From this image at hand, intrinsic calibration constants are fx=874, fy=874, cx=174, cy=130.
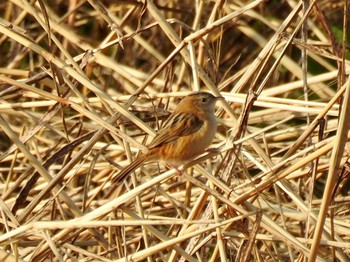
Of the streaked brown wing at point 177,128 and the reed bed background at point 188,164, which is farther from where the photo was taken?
the streaked brown wing at point 177,128

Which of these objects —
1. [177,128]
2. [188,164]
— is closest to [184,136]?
[177,128]

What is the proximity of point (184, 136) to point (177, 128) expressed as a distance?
0.08 metres

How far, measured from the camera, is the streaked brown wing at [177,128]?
4340 mm

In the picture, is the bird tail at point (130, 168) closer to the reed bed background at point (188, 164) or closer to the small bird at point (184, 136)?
the small bird at point (184, 136)

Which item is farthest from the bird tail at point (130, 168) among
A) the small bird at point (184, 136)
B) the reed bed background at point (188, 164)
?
the reed bed background at point (188, 164)

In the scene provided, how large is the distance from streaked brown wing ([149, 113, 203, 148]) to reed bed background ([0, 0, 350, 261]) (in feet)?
0.19

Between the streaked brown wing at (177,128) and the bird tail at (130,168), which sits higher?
the streaked brown wing at (177,128)

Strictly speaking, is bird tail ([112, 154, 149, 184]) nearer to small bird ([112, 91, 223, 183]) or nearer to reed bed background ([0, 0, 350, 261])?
small bird ([112, 91, 223, 183])

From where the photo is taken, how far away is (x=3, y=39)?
24.4 ft

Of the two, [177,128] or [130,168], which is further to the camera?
[177,128]

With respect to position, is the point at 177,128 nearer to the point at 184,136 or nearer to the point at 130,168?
the point at 184,136

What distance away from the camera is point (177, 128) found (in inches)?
174

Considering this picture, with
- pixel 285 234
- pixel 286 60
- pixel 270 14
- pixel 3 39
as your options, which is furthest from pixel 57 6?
pixel 285 234

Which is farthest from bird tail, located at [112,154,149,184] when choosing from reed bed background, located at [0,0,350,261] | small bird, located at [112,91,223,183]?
reed bed background, located at [0,0,350,261]
